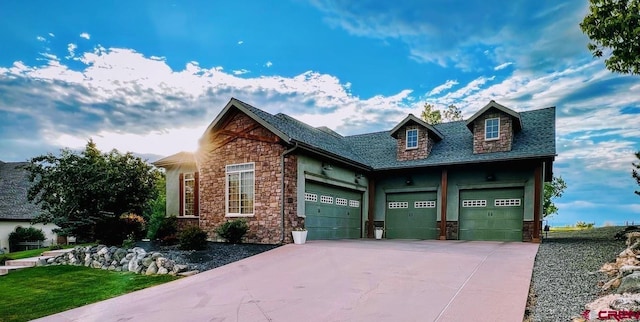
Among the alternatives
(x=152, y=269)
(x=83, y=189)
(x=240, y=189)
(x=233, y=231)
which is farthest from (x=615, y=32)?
(x=83, y=189)

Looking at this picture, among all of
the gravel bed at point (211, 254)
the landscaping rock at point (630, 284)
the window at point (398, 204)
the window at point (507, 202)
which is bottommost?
the gravel bed at point (211, 254)

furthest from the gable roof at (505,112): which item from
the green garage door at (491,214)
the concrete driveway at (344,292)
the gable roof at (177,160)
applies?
the gable roof at (177,160)

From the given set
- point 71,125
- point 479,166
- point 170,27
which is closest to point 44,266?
point 71,125

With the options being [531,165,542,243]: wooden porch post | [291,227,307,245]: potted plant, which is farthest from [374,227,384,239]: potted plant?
[531,165,542,243]: wooden porch post

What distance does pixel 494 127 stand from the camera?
585 inches

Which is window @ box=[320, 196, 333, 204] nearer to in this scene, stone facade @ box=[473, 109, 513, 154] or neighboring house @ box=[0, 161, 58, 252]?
stone facade @ box=[473, 109, 513, 154]

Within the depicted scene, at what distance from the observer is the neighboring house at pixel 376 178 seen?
12352 mm

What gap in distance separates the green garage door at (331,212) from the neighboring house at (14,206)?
17.4 meters

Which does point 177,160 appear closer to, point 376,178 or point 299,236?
point 299,236

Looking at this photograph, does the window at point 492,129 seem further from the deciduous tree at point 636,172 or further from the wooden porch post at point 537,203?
the deciduous tree at point 636,172

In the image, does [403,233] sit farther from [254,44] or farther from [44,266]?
[44,266]

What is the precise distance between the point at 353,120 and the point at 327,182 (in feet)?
30.6

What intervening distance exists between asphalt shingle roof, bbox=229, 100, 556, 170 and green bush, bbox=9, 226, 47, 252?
19.0 meters

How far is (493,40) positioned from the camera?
11.9 metres
